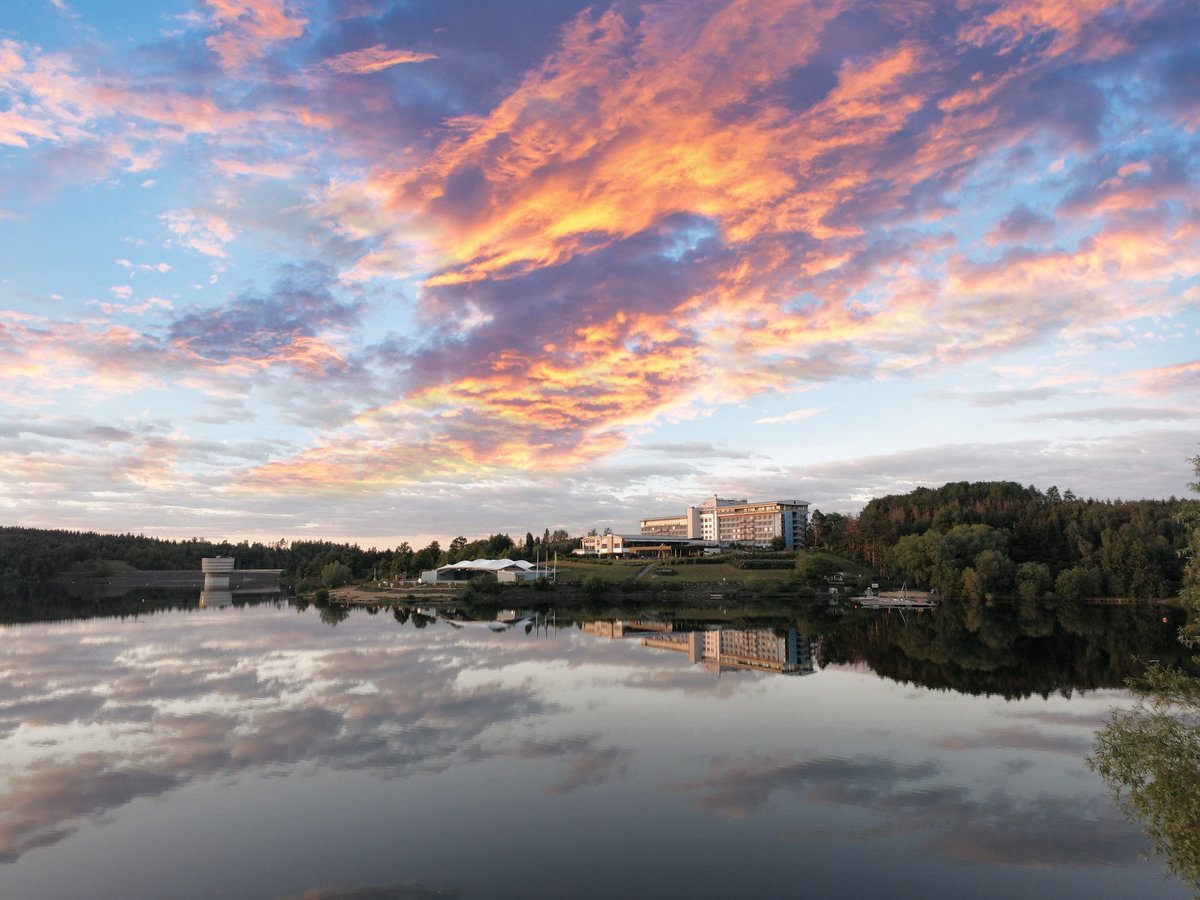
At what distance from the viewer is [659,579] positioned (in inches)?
4316

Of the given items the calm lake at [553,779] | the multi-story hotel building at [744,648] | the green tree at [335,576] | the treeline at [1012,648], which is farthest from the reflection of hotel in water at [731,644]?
the green tree at [335,576]

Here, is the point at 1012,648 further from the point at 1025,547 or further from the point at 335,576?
the point at 335,576

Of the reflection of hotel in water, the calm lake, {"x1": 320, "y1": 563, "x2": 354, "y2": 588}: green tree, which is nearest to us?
the calm lake

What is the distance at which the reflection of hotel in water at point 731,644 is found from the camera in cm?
4734

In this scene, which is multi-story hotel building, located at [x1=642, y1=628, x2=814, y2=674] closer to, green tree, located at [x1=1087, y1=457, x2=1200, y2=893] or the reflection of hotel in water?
the reflection of hotel in water

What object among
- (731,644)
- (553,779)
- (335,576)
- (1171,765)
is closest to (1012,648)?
(731,644)

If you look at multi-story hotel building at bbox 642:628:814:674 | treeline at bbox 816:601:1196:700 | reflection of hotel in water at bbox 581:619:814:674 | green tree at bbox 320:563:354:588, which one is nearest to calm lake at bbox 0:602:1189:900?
treeline at bbox 816:601:1196:700

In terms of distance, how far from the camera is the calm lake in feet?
52.7

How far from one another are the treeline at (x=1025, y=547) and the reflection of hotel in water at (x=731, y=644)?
5211cm

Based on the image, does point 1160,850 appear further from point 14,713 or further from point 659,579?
point 659,579

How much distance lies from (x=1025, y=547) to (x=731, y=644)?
87.5 m

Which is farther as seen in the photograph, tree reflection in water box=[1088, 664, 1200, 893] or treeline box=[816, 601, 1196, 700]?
treeline box=[816, 601, 1196, 700]

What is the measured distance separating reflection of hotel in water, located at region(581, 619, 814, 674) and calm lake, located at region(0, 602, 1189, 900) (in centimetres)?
153

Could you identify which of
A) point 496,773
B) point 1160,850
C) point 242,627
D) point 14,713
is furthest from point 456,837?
point 242,627
